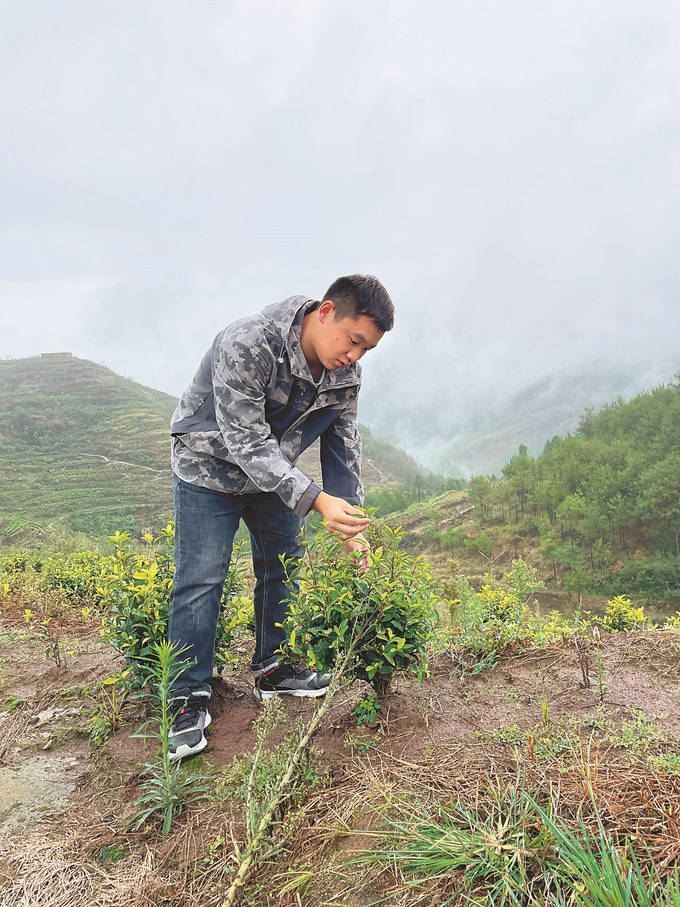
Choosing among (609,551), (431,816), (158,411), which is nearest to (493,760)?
(431,816)

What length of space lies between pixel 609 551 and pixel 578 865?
3572 centimetres

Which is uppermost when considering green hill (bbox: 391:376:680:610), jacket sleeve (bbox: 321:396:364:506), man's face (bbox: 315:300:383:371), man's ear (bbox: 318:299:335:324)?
man's ear (bbox: 318:299:335:324)

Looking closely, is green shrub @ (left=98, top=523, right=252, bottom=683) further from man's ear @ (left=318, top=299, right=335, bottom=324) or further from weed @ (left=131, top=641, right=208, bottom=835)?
man's ear @ (left=318, top=299, right=335, bottom=324)

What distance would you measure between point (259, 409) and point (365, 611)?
3.53 feet

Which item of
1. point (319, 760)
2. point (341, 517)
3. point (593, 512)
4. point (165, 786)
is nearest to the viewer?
point (165, 786)

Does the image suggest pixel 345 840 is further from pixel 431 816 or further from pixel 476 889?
pixel 476 889

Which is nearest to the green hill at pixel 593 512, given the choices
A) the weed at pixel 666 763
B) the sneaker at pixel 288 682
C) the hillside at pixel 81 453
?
the hillside at pixel 81 453

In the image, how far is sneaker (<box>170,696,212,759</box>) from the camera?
2410mm

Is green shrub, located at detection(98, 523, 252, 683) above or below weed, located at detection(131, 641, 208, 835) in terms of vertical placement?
above

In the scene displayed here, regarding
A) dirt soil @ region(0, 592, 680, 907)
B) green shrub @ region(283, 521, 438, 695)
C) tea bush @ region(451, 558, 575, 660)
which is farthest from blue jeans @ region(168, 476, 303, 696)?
tea bush @ region(451, 558, 575, 660)

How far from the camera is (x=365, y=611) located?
90.3 inches

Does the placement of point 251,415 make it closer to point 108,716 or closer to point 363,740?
point 363,740

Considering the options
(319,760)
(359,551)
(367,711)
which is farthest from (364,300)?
(319,760)

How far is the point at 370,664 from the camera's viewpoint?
7.91 feet
